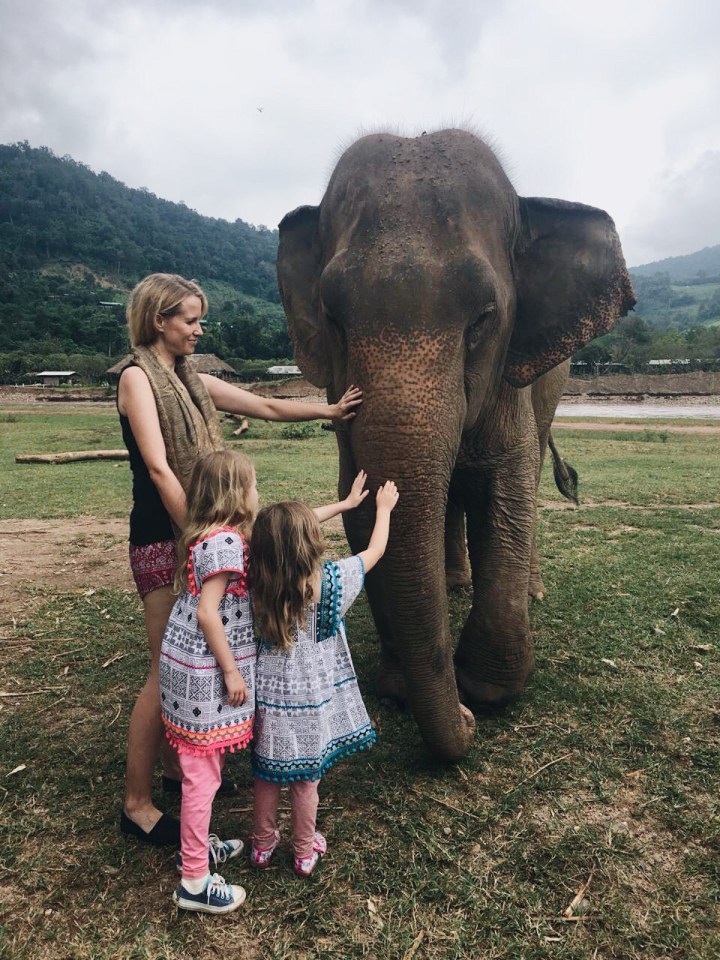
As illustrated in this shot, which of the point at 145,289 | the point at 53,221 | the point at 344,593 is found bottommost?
the point at 344,593

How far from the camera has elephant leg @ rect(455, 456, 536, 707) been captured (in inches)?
144

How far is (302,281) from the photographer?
392 cm

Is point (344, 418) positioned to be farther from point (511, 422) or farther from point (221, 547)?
point (511, 422)

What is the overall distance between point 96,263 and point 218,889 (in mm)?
148043

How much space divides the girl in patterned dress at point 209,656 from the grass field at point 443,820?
197 millimetres

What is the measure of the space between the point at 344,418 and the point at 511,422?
1.30m

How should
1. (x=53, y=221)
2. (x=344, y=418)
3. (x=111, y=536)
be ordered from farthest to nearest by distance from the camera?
(x=53, y=221)
(x=111, y=536)
(x=344, y=418)

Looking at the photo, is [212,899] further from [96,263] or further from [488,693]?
[96,263]

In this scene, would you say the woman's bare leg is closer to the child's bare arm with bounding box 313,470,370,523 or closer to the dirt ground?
the child's bare arm with bounding box 313,470,370,523

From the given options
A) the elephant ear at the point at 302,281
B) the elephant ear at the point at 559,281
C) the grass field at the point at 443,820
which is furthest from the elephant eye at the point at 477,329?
the grass field at the point at 443,820

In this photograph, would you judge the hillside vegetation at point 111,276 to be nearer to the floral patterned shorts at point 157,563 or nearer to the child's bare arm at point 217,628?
the floral patterned shorts at point 157,563

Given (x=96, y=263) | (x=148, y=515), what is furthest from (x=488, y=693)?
(x=96, y=263)

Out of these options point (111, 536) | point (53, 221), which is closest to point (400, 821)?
point (111, 536)

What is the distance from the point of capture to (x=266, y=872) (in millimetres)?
2465
